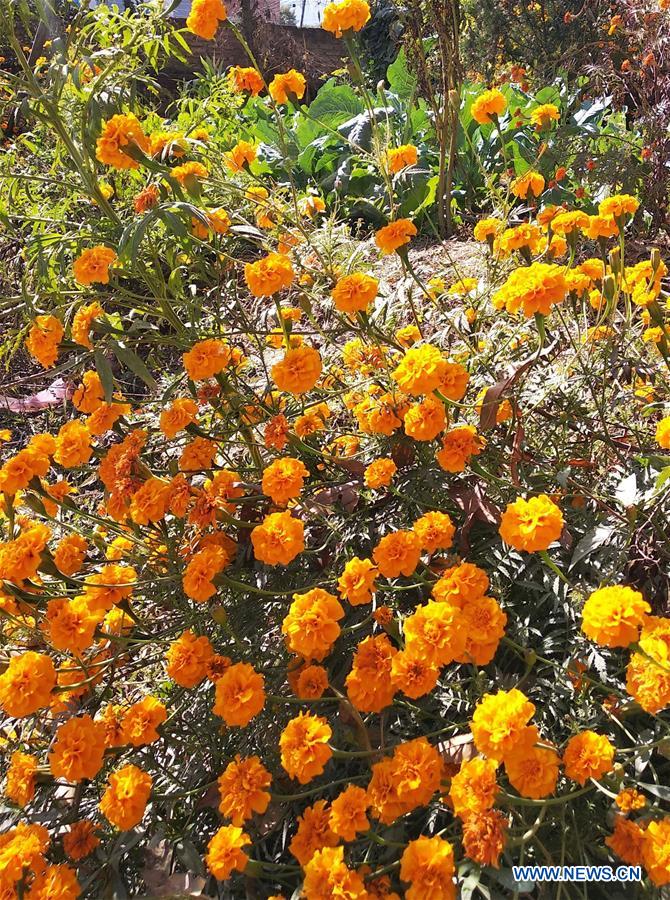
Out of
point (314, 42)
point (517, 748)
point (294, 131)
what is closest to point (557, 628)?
point (517, 748)

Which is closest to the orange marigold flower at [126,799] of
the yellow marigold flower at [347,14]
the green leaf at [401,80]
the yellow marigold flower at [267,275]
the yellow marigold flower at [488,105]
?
the yellow marigold flower at [267,275]

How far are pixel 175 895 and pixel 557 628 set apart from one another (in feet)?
3.21

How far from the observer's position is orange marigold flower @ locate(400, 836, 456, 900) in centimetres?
107

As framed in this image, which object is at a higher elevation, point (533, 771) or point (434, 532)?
point (434, 532)

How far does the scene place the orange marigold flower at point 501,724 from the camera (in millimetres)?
1071

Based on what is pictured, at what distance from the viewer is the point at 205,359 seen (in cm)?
161

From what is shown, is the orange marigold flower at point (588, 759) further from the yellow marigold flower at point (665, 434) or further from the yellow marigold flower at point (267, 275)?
the yellow marigold flower at point (267, 275)

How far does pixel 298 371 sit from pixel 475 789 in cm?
91

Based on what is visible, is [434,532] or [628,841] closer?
[628,841]

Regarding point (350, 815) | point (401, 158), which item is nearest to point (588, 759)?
point (350, 815)

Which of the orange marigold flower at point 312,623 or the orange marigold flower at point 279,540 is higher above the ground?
the orange marigold flower at point 279,540

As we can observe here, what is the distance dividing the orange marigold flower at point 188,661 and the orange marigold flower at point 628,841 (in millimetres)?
828

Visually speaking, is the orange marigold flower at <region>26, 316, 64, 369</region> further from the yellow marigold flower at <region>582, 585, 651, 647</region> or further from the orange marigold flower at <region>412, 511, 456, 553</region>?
the yellow marigold flower at <region>582, 585, 651, 647</region>

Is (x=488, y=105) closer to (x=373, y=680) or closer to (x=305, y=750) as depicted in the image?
(x=373, y=680)
